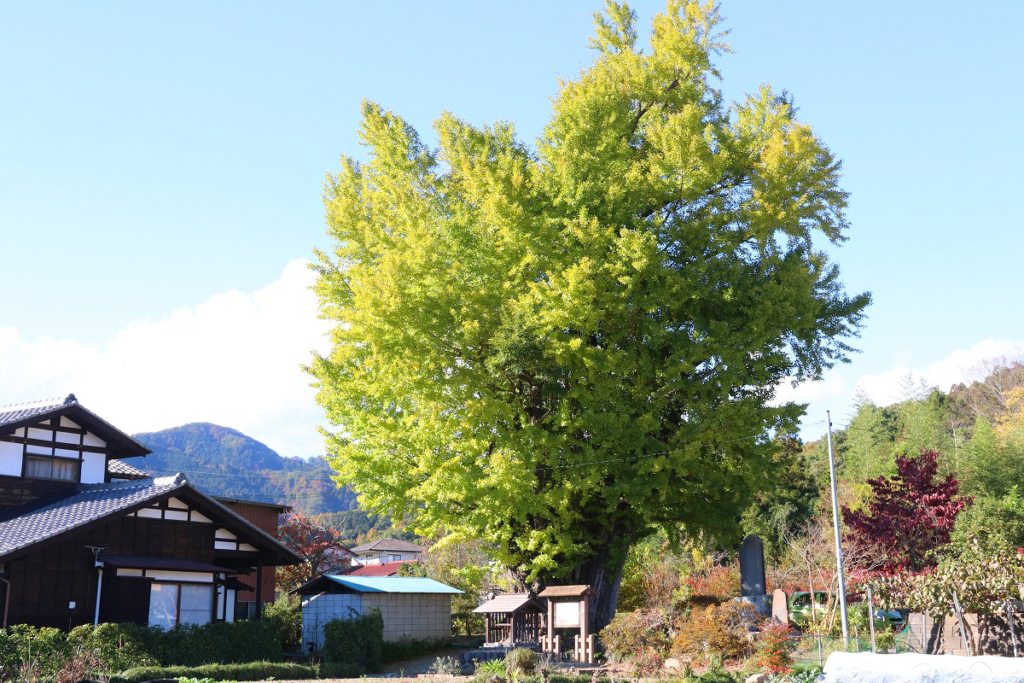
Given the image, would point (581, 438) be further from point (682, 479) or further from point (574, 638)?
point (574, 638)

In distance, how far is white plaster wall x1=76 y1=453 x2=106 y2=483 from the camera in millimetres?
29656

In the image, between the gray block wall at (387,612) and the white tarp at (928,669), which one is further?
the gray block wall at (387,612)

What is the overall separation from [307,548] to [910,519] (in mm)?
28372

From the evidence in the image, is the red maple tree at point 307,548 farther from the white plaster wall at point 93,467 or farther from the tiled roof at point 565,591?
the tiled roof at point 565,591

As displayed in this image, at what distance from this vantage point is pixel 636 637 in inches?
751

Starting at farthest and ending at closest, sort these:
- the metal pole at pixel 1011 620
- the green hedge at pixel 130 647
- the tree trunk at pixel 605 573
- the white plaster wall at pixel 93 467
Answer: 1. the white plaster wall at pixel 93 467
2. the tree trunk at pixel 605 573
3. the metal pole at pixel 1011 620
4. the green hedge at pixel 130 647

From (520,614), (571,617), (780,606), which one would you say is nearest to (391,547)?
(780,606)

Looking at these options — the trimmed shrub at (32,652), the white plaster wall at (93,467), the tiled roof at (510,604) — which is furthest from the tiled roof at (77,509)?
the tiled roof at (510,604)

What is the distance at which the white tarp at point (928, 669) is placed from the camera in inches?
497

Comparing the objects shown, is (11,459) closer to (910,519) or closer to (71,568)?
(71,568)

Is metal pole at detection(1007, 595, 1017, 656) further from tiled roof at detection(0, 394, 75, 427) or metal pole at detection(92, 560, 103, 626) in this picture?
tiled roof at detection(0, 394, 75, 427)

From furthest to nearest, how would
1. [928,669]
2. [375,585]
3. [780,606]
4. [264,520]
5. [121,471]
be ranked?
[264,520]
[375,585]
[121,471]
[780,606]
[928,669]

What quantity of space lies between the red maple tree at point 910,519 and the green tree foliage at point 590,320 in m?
7.81

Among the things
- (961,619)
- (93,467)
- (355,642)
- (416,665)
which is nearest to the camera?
(961,619)
